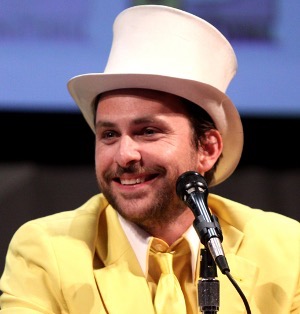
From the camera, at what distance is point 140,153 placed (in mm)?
2617

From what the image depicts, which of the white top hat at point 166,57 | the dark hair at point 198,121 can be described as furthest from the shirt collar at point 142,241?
the white top hat at point 166,57

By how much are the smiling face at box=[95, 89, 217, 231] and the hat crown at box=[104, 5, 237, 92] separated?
9cm

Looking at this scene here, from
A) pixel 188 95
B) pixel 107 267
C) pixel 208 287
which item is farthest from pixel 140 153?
pixel 208 287

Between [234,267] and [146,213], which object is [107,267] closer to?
[146,213]

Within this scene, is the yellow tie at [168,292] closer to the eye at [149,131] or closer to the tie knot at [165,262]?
the tie knot at [165,262]

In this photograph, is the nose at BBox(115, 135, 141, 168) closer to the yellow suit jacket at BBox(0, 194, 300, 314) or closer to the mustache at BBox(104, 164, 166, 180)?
the mustache at BBox(104, 164, 166, 180)

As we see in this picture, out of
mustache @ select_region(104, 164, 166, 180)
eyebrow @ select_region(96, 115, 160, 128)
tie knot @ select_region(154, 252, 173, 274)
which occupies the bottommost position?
tie knot @ select_region(154, 252, 173, 274)

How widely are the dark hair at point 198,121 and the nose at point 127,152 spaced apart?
24 cm

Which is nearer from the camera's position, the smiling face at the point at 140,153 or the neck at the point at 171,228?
the smiling face at the point at 140,153

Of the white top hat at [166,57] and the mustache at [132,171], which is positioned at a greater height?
the white top hat at [166,57]

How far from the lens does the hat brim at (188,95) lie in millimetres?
2645

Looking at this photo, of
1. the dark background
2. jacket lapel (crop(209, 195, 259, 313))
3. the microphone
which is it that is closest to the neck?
jacket lapel (crop(209, 195, 259, 313))

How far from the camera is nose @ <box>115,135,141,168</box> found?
2584 mm

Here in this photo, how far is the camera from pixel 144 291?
8.54 feet
